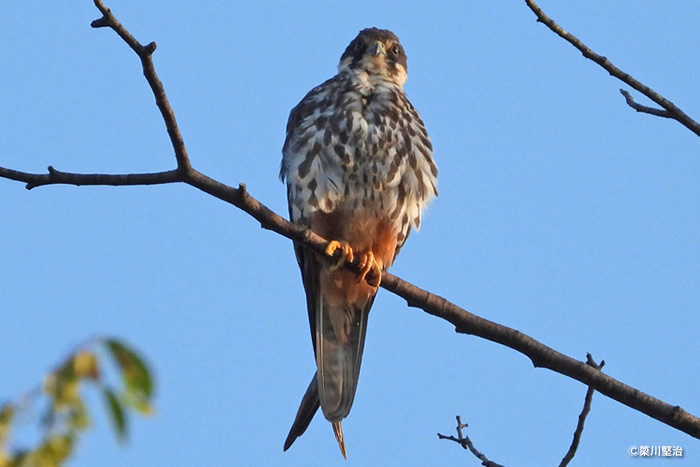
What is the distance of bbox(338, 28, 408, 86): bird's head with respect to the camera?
22.8 feet

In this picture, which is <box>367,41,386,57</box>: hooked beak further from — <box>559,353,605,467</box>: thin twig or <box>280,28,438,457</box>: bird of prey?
<box>559,353,605,467</box>: thin twig

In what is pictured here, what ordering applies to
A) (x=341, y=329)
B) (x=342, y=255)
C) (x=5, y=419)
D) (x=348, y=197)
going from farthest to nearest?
(x=341, y=329) < (x=348, y=197) < (x=342, y=255) < (x=5, y=419)

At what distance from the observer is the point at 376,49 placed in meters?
7.08

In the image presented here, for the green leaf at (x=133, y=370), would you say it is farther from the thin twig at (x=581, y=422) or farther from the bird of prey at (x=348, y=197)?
the bird of prey at (x=348, y=197)

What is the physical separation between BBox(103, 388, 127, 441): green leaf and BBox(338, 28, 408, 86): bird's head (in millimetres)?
4743

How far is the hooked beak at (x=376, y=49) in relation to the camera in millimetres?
7047

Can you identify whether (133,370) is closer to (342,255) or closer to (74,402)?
(74,402)

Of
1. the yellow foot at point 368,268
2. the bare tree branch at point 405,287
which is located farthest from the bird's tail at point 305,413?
the bare tree branch at point 405,287

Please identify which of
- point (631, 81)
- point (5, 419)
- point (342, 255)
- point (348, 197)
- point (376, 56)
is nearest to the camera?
point (5, 419)

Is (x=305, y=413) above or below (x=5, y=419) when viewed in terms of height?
above

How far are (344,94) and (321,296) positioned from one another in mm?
1314

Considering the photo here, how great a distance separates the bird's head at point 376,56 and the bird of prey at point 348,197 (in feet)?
1.11

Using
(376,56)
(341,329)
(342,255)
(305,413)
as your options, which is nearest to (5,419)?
(305,413)

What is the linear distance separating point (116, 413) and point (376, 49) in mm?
5098
